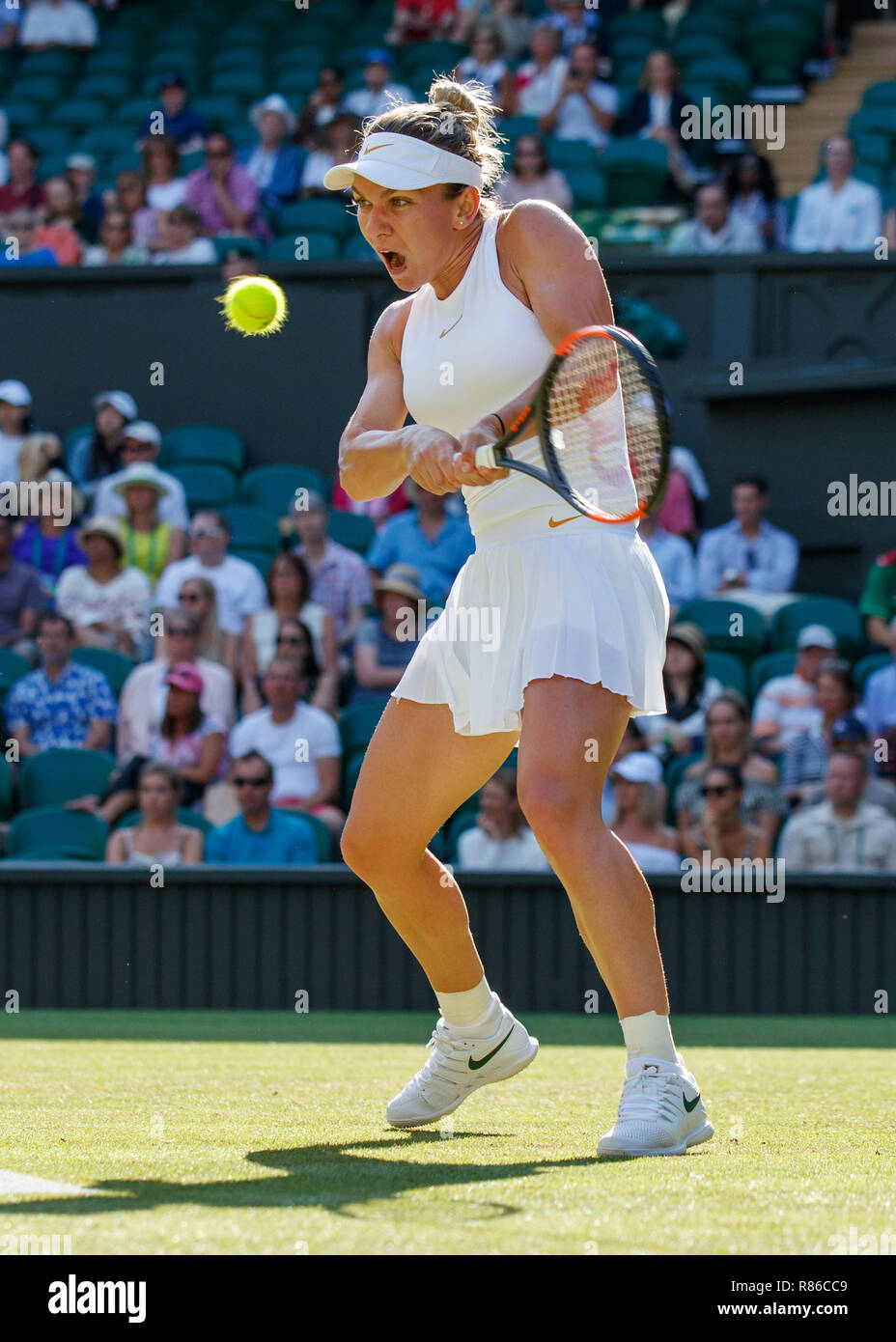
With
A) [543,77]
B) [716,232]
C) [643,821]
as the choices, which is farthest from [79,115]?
Result: [643,821]

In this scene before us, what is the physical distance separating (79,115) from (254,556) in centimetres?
559

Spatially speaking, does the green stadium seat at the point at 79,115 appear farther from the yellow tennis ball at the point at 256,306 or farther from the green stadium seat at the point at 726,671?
the yellow tennis ball at the point at 256,306

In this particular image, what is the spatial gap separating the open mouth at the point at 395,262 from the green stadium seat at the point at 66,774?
4.85 meters

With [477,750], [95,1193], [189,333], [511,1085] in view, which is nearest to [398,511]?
[189,333]

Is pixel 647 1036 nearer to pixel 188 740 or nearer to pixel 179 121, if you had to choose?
pixel 188 740

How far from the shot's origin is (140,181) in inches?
443

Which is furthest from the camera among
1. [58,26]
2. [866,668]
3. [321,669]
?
[58,26]

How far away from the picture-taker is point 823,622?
8758mm

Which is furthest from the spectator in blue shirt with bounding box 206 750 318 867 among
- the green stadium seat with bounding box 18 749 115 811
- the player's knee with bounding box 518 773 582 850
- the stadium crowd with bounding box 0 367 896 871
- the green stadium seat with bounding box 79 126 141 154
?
the green stadium seat with bounding box 79 126 141 154

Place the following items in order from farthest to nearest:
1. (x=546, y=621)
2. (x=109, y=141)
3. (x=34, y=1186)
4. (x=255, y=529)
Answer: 1. (x=109, y=141)
2. (x=255, y=529)
3. (x=546, y=621)
4. (x=34, y=1186)

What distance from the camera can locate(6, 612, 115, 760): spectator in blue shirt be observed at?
823 cm

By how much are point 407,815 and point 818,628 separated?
506 centimetres

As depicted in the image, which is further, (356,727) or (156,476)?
(156,476)

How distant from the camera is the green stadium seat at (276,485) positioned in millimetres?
9805
